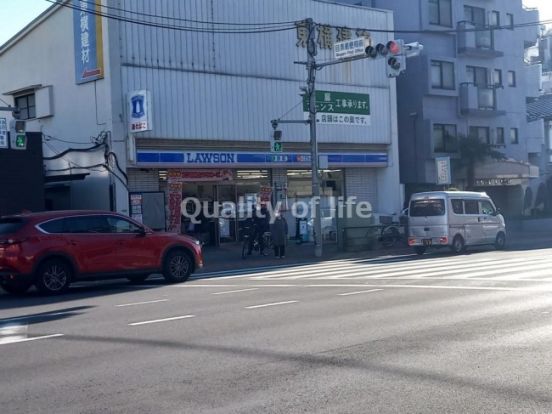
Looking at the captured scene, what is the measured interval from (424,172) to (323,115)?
10.2 m

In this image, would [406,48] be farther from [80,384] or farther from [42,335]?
[80,384]

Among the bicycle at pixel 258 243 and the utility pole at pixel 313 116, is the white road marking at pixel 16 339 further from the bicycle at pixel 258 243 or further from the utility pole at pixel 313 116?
the bicycle at pixel 258 243

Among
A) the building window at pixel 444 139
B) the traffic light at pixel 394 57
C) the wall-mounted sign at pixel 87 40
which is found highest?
the wall-mounted sign at pixel 87 40

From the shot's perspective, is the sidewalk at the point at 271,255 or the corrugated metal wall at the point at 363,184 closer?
the sidewalk at the point at 271,255

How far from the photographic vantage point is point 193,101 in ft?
92.6

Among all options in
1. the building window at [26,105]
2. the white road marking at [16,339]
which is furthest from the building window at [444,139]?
the white road marking at [16,339]

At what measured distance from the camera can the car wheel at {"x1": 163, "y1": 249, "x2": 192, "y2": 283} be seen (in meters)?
18.3

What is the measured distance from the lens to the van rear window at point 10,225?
16234mm

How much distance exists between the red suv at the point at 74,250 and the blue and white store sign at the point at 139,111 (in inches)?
316

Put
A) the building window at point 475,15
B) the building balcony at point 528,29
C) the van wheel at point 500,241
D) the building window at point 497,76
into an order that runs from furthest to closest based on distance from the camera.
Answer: the building balcony at point 528,29
the building window at point 497,76
the building window at point 475,15
the van wheel at point 500,241

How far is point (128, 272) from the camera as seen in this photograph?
17.5 m

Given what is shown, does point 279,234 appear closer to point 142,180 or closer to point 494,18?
point 142,180

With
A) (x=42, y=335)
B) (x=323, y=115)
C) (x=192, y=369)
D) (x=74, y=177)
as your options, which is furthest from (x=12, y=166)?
(x=192, y=369)

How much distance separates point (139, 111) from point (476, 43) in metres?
23.1
